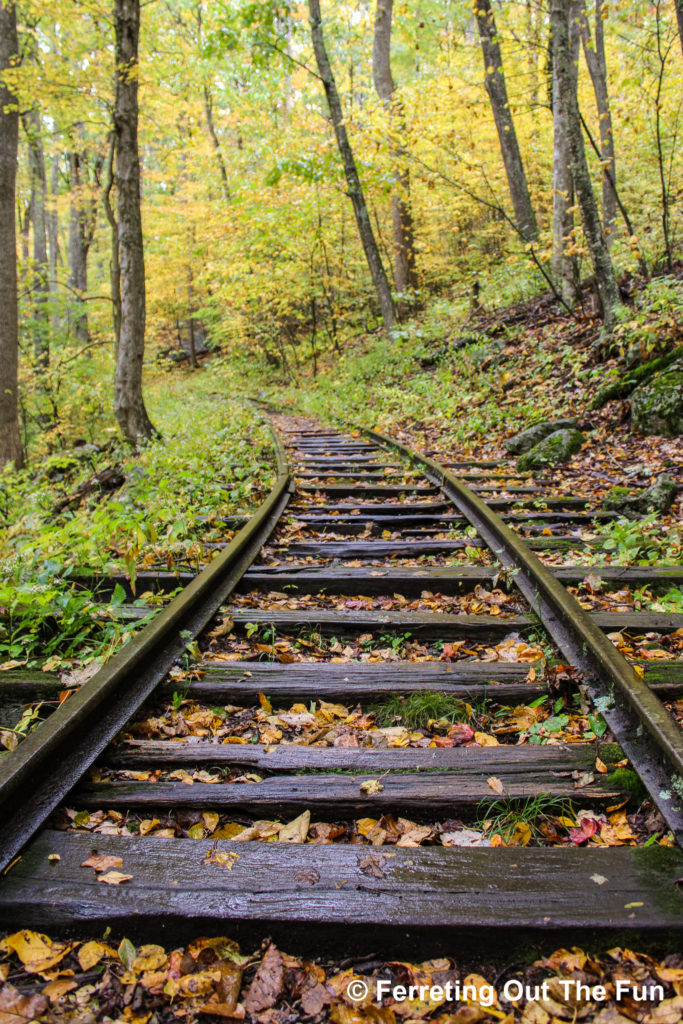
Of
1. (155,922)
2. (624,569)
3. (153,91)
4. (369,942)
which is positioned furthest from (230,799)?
(153,91)

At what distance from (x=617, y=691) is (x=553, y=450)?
507 cm

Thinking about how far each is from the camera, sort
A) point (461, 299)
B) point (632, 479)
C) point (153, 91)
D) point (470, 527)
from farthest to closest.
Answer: point (461, 299) → point (153, 91) → point (632, 479) → point (470, 527)

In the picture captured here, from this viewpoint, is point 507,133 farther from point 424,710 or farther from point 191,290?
point 191,290

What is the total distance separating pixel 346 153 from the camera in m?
14.5

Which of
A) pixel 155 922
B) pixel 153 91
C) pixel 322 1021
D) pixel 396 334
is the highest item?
pixel 153 91

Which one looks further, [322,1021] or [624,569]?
[624,569]

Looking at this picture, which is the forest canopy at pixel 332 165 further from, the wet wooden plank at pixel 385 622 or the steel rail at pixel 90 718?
the steel rail at pixel 90 718

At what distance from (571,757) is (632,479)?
4.25m

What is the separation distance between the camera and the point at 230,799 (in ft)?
6.07

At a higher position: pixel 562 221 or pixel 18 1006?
pixel 562 221

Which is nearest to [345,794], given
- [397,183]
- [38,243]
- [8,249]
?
[8,249]

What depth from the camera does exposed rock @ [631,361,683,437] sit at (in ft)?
20.2

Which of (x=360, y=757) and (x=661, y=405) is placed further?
(x=661, y=405)

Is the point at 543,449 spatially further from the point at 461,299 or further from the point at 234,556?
the point at 461,299
